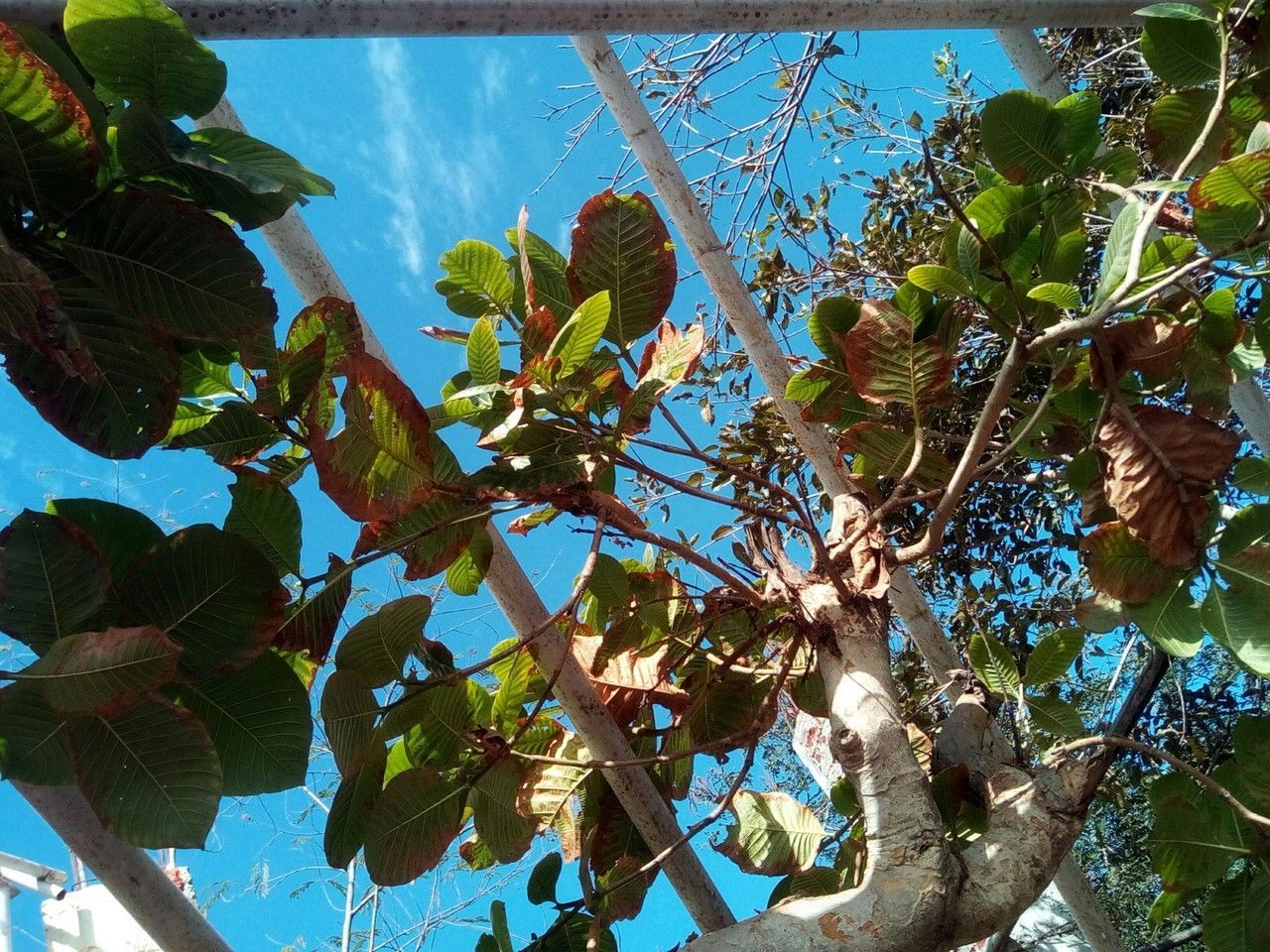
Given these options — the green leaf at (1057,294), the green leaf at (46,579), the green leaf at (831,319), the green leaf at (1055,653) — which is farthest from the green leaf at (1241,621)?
the green leaf at (46,579)

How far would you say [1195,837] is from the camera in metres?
0.95

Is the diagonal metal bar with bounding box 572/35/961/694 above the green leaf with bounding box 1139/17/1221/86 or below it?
above

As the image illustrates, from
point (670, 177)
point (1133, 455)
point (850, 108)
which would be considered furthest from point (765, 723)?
point (850, 108)

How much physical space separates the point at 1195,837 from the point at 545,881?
712 mm

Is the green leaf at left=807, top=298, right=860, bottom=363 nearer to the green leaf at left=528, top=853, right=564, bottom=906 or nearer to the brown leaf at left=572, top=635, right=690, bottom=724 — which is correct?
the brown leaf at left=572, top=635, right=690, bottom=724

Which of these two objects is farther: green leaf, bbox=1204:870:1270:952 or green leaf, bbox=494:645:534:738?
green leaf, bbox=494:645:534:738

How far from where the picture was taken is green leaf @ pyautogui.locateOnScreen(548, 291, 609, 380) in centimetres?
76

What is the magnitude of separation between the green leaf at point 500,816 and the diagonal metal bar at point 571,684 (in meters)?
0.11

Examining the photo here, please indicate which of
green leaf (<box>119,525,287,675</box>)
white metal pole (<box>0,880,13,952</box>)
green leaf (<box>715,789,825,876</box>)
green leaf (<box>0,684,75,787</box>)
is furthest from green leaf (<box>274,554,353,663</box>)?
white metal pole (<box>0,880,13,952</box>)

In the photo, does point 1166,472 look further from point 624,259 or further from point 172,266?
point 172,266

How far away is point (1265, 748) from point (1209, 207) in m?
0.58

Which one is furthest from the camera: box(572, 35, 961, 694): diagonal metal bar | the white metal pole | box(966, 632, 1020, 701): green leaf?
the white metal pole

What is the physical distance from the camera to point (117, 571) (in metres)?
0.71

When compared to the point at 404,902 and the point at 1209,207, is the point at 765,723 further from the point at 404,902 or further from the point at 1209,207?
the point at 404,902
